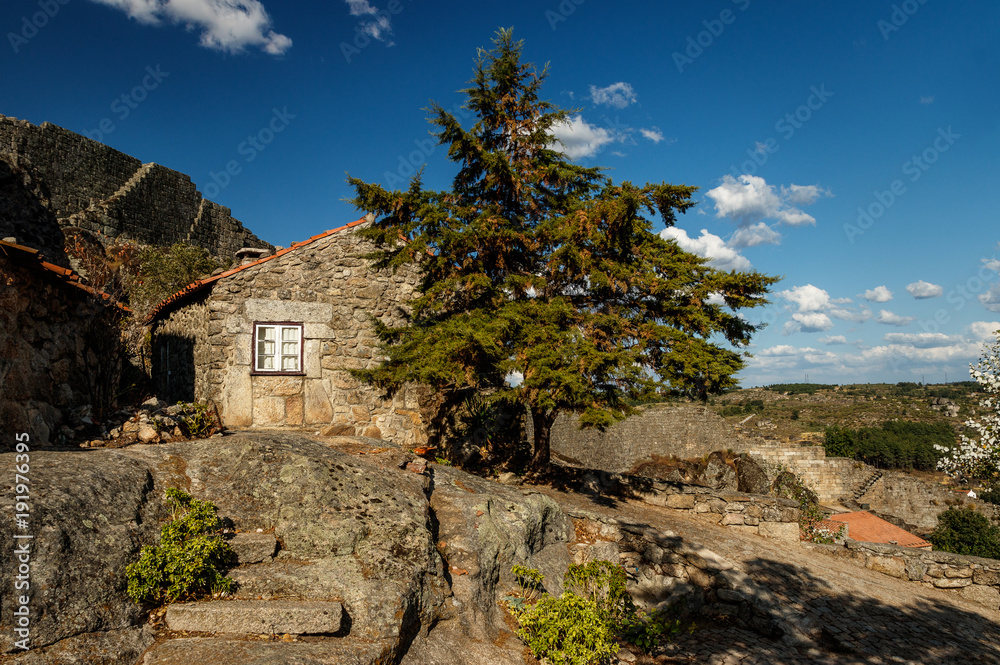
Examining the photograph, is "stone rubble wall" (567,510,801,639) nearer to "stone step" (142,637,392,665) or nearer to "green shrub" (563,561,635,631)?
"green shrub" (563,561,635,631)

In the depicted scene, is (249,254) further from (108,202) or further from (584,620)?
(108,202)

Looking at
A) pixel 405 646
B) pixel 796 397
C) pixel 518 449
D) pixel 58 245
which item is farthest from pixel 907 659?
pixel 796 397

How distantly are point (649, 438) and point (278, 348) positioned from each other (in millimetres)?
12803

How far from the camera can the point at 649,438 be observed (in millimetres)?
18094

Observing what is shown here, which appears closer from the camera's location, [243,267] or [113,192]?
[243,267]

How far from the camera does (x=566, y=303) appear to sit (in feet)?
29.2

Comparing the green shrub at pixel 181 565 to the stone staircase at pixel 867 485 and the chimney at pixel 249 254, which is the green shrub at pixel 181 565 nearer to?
the chimney at pixel 249 254

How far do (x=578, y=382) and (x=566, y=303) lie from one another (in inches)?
72.4

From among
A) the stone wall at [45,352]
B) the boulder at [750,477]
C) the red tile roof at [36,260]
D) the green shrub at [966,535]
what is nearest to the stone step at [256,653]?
the stone wall at [45,352]

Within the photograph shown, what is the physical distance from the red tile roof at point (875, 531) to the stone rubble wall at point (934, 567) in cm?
476

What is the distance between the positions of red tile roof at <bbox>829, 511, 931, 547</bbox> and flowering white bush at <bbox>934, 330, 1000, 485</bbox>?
316 centimetres

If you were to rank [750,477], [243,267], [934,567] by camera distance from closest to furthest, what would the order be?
[934,567] → [243,267] → [750,477]

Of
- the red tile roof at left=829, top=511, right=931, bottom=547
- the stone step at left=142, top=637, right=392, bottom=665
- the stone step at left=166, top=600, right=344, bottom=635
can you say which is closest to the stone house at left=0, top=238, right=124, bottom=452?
the stone step at left=166, top=600, right=344, bottom=635

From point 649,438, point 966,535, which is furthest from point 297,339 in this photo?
point 966,535
